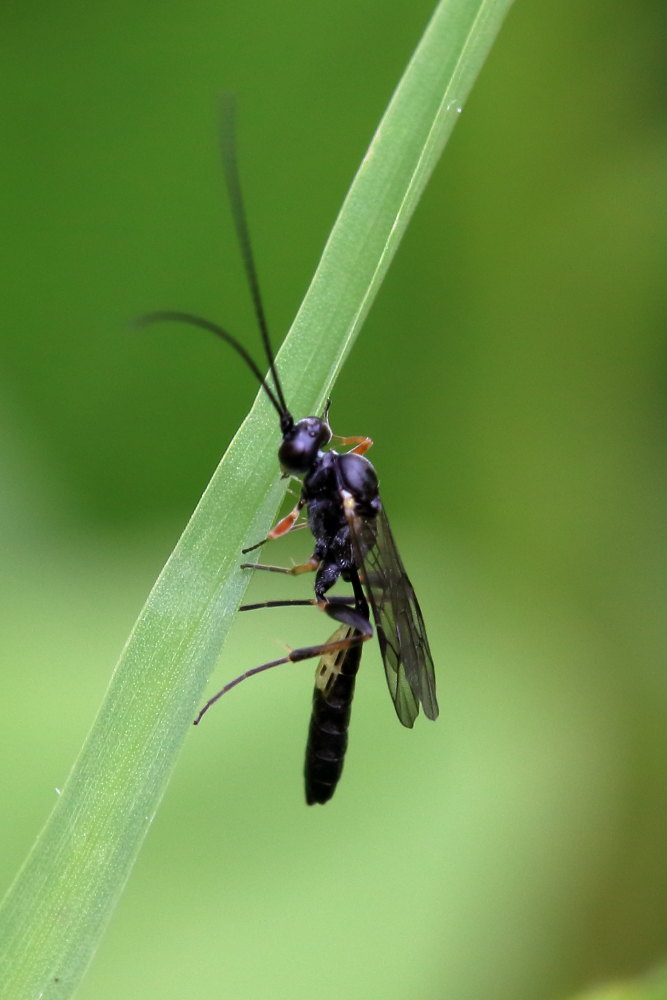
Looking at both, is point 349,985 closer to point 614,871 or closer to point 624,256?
point 614,871

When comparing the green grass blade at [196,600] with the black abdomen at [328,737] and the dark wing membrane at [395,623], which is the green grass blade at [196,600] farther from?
the black abdomen at [328,737]

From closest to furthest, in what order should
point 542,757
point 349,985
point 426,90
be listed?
point 426,90, point 349,985, point 542,757

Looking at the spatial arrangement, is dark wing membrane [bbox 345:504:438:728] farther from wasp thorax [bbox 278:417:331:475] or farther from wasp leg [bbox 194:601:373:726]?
wasp thorax [bbox 278:417:331:475]

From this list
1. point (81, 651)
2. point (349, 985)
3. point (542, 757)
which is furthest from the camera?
point (542, 757)

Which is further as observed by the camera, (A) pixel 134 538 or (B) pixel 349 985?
(A) pixel 134 538

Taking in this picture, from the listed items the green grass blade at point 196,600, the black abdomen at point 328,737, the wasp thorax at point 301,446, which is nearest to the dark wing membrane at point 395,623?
the black abdomen at point 328,737

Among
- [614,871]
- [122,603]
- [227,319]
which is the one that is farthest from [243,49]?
[614,871]

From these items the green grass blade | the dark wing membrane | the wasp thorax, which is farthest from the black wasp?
the green grass blade
